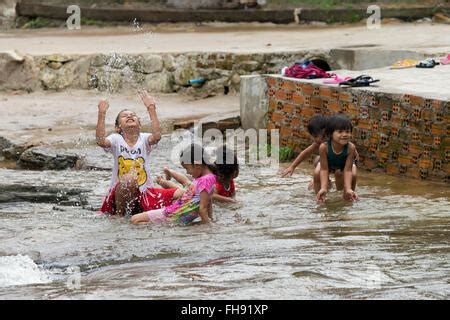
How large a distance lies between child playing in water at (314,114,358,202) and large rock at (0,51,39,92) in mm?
6437

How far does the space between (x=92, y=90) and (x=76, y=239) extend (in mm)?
7135

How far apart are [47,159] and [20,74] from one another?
4000mm

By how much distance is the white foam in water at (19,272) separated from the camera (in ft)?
22.4

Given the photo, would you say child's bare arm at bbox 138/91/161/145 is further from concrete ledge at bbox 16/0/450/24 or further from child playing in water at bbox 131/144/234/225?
concrete ledge at bbox 16/0/450/24

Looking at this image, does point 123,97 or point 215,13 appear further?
point 215,13

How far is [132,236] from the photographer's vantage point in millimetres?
8094

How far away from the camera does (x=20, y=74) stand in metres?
15.0

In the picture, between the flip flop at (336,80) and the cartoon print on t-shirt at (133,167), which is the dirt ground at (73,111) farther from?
the cartoon print on t-shirt at (133,167)

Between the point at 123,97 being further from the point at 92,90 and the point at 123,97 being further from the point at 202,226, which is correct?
the point at 202,226

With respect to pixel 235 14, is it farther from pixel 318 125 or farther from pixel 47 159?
pixel 318 125

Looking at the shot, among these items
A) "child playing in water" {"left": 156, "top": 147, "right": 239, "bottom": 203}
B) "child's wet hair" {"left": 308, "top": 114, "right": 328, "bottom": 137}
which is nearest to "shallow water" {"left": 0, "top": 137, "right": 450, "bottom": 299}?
"child playing in water" {"left": 156, "top": 147, "right": 239, "bottom": 203}

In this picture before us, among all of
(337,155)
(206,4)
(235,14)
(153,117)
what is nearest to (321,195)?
(337,155)

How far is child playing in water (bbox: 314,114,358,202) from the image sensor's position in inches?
366
